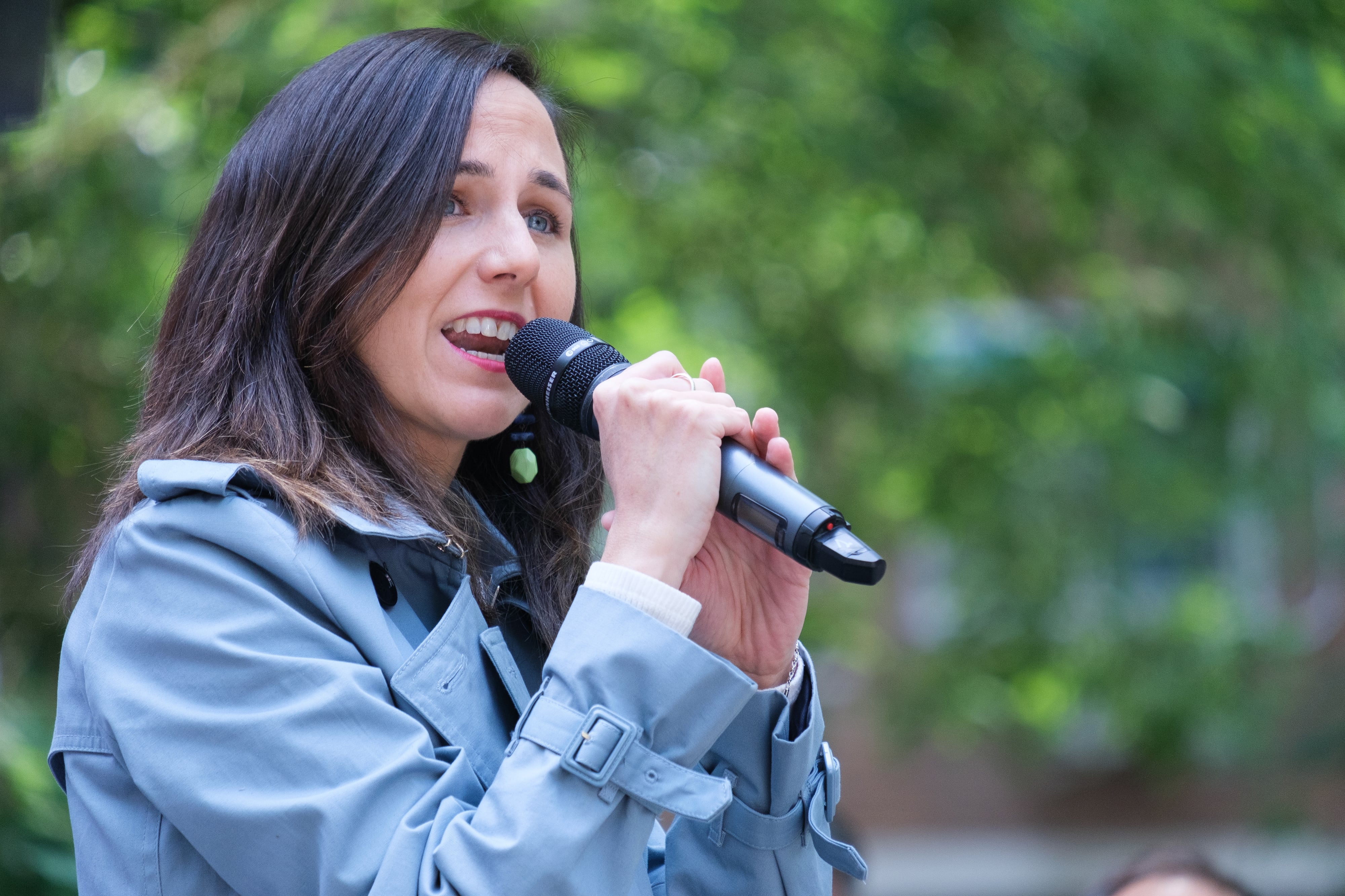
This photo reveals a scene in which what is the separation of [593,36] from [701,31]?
417 mm

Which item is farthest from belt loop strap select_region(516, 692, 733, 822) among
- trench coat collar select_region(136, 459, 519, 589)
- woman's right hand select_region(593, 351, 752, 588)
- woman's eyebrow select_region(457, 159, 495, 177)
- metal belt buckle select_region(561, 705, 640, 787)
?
woman's eyebrow select_region(457, 159, 495, 177)

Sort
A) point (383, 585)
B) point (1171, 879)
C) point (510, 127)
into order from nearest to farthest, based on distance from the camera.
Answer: point (383, 585), point (510, 127), point (1171, 879)

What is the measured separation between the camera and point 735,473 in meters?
1.50

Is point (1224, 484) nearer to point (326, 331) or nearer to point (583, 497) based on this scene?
point (583, 497)

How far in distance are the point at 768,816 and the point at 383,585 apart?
57cm

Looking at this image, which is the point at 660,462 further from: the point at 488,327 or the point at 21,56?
the point at 21,56

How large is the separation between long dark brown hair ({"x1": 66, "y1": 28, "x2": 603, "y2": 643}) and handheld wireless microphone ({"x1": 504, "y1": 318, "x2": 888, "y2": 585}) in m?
0.18

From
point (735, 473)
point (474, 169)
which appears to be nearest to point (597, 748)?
point (735, 473)

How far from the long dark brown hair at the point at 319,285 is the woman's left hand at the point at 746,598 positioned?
24 centimetres

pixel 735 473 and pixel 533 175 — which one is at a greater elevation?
pixel 533 175

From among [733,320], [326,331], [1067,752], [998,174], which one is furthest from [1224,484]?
[1067,752]

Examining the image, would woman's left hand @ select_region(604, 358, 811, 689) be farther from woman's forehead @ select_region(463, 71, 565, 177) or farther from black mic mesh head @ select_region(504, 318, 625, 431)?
woman's forehead @ select_region(463, 71, 565, 177)

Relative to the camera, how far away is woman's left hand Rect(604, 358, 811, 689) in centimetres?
167

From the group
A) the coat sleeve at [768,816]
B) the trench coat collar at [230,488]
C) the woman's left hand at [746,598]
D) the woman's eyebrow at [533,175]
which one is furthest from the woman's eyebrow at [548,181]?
the coat sleeve at [768,816]
